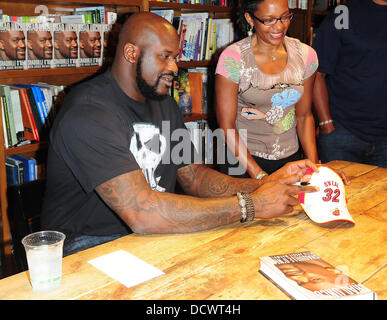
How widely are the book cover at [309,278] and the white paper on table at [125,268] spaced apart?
27 cm

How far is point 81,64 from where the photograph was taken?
2326 millimetres

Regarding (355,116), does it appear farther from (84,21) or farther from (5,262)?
(5,262)

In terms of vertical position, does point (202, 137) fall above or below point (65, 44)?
below

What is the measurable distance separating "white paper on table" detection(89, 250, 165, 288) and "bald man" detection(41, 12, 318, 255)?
0.45 feet

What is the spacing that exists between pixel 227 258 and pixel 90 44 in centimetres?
163

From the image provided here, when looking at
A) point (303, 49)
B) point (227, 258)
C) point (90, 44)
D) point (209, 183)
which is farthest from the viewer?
point (90, 44)

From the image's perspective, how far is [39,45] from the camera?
7.04ft

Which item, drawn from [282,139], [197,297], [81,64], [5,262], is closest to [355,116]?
[282,139]

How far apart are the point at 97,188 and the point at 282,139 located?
3.41 feet

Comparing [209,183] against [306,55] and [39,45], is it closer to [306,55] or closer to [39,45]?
[306,55]

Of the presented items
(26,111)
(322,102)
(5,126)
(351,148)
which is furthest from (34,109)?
(351,148)

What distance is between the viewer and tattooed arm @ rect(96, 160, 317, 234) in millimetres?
1224

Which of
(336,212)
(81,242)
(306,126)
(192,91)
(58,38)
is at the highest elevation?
(58,38)

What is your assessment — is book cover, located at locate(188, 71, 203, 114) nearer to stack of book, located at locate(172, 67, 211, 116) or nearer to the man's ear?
stack of book, located at locate(172, 67, 211, 116)
